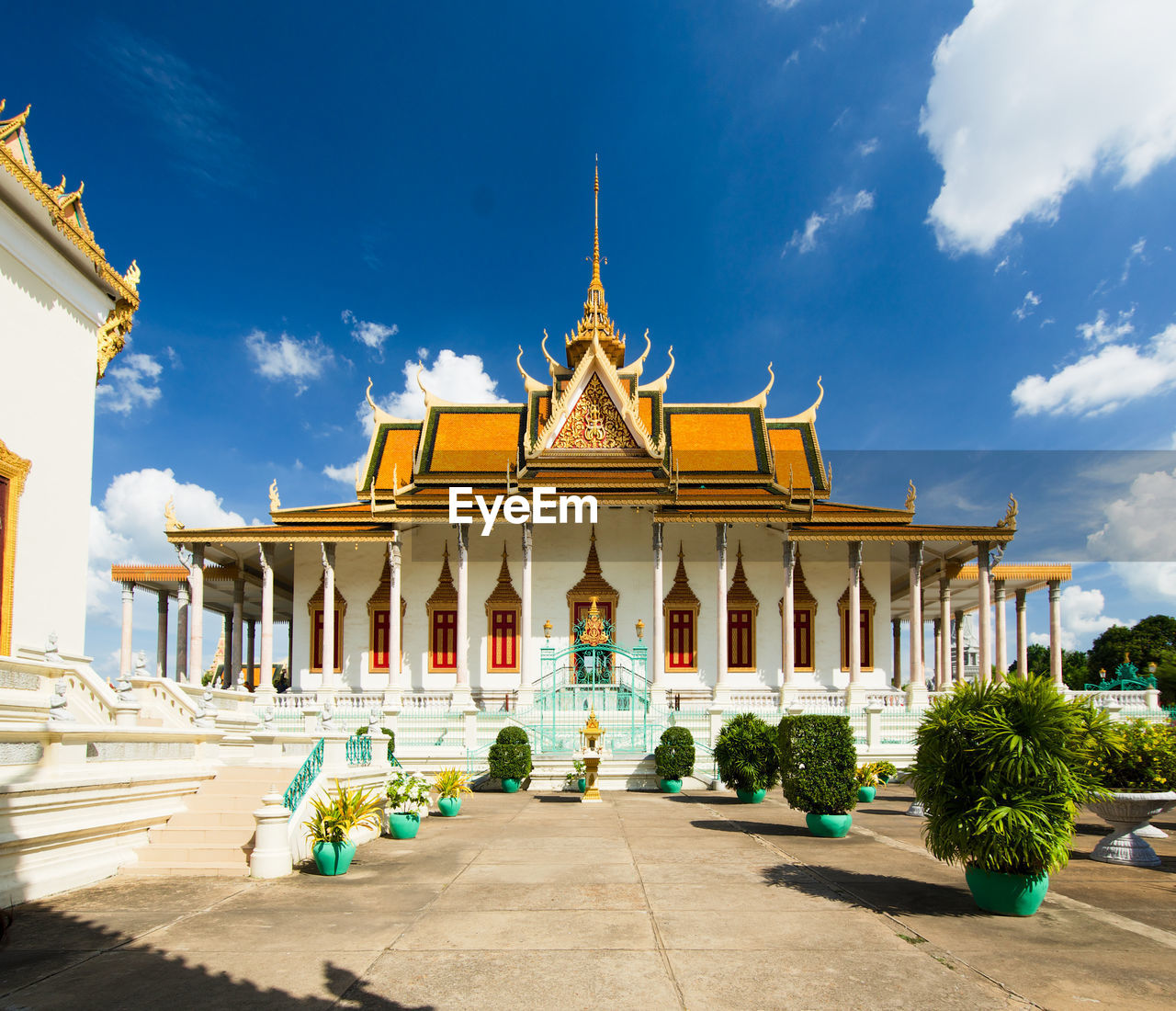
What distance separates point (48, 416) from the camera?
14.0 m

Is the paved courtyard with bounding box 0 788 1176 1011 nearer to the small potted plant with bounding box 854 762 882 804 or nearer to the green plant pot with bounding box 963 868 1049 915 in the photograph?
the green plant pot with bounding box 963 868 1049 915

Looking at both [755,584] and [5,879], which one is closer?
[5,879]

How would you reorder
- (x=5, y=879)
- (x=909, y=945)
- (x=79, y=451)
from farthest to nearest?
(x=79, y=451) → (x=5, y=879) → (x=909, y=945)

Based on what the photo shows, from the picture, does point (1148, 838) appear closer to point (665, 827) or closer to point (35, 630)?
point (665, 827)

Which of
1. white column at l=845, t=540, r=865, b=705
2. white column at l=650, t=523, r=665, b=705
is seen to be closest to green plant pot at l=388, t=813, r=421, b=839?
white column at l=650, t=523, r=665, b=705

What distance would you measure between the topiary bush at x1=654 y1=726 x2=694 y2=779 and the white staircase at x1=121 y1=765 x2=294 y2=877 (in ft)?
28.7

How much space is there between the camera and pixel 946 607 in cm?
2831

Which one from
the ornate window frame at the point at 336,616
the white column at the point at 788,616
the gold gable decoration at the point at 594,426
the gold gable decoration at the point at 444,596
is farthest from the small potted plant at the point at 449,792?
the gold gable decoration at the point at 594,426

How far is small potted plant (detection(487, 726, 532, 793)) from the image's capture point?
1798 cm

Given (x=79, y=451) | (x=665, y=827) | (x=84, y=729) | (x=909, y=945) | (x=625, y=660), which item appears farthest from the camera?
(x=625, y=660)

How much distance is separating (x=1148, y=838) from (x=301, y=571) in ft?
75.6

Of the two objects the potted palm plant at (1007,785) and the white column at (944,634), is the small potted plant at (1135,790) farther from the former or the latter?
the white column at (944,634)

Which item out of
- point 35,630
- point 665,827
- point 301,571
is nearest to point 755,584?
point 301,571

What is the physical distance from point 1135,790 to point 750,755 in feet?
20.6
